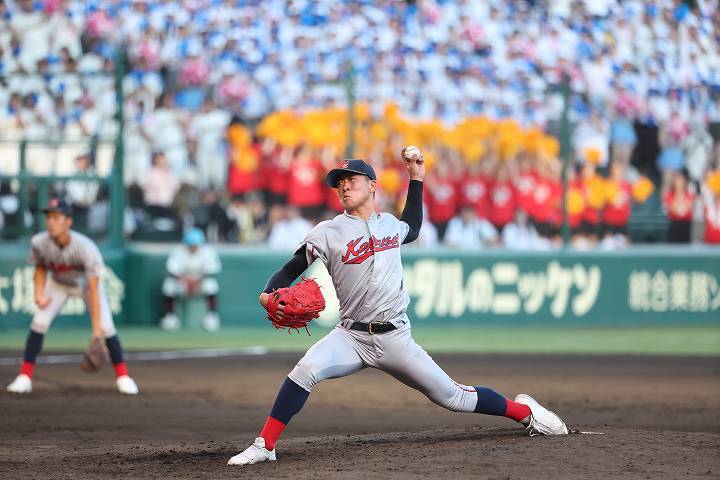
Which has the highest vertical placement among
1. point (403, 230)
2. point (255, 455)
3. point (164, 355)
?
point (403, 230)

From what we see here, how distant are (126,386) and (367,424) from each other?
112 inches

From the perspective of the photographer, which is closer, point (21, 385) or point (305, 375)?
point (305, 375)

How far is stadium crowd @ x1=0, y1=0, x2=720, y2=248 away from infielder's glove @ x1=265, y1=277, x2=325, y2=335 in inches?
441

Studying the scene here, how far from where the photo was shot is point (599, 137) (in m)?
18.8

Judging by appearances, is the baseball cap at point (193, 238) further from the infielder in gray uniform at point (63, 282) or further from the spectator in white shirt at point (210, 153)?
the infielder in gray uniform at point (63, 282)

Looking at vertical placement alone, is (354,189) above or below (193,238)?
above

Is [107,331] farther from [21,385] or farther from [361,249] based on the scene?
[361,249]

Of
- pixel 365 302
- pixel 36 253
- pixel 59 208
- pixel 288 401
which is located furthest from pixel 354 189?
pixel 36 253

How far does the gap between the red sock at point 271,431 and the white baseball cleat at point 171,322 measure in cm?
1197

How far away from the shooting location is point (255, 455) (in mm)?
6625

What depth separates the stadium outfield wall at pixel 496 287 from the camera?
18.3 m

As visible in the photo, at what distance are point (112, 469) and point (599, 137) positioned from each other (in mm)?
13592

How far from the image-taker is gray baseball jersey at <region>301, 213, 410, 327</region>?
6.71m

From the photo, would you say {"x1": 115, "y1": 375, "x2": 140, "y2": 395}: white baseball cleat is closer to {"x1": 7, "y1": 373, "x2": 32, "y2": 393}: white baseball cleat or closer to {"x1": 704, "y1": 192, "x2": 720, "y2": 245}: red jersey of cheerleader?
{"x1": 7, "y1": 373, "x2": 32, "y2": 393}: white baseball cleat
